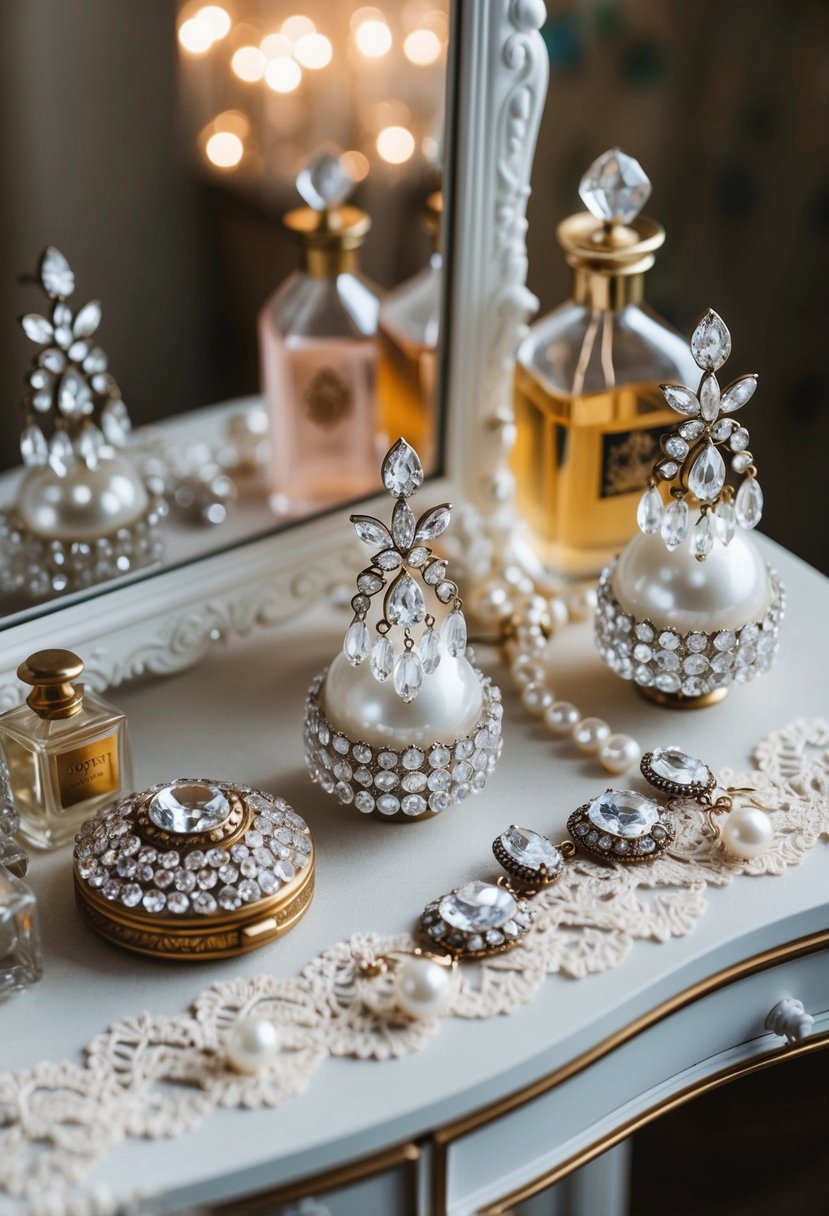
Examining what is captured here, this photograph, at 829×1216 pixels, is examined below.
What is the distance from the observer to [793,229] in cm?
154

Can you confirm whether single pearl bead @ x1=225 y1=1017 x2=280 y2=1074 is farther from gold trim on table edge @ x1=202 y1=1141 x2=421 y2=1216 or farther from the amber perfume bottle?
the amber perfume bottle

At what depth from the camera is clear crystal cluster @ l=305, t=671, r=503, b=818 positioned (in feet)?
2.42

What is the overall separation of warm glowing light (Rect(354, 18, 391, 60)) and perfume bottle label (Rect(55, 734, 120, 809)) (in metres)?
0.54

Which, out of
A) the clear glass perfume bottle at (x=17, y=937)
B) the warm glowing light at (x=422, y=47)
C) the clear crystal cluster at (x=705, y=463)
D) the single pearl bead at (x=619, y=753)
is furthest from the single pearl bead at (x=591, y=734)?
the warm glowing light at (x=422, y=47)

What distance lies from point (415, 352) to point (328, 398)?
0.23 feet

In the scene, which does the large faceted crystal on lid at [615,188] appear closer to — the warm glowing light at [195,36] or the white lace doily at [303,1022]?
the warm glowing light at [195,36]

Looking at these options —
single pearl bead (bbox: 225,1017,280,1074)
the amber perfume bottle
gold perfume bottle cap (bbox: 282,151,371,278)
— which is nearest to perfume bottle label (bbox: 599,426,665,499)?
the amber perfume bottle

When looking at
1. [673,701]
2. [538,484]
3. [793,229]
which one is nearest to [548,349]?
[538,484]

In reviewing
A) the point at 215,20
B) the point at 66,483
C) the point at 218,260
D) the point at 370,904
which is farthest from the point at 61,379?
the point at 370,904

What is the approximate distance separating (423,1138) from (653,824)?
22cm

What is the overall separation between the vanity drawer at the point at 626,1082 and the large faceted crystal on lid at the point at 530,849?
0.31 feet

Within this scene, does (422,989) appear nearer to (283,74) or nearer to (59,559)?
(59,559)

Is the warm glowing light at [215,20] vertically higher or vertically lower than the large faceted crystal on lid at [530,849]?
higher

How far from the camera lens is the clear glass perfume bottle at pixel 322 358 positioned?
37.1 inches
